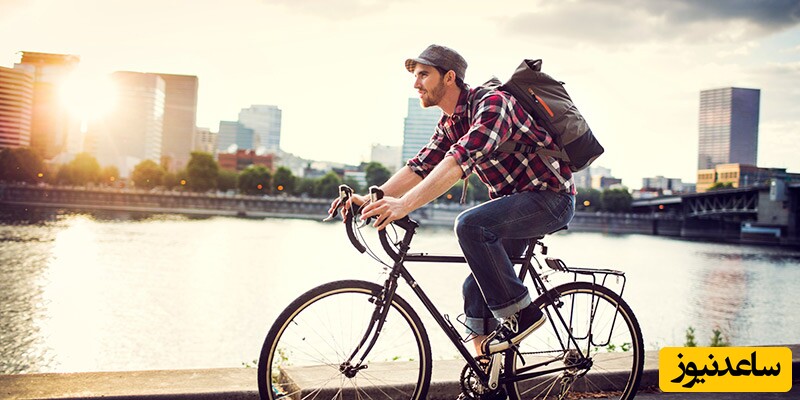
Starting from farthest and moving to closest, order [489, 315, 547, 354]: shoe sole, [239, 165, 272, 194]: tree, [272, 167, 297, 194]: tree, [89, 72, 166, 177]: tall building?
[89, 72, 166, 177]: tall building → [272, 167, 297, 194]: tree → [239, 165, 272, 194]: tree → [489, 315, 547, 354]: shoe sole

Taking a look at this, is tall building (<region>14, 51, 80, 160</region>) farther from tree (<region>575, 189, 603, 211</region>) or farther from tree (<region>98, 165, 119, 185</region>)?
tree (<region>575, 189, 603, 211</region>)

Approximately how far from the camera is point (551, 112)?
2.78 meters

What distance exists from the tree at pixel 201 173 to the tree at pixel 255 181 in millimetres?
4648

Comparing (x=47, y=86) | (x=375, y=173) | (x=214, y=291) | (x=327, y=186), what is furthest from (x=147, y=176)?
(x=214, y=291)

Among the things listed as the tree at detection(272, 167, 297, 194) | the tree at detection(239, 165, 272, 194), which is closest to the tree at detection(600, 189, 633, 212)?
the tree at detection(272, 167, 297, 194)

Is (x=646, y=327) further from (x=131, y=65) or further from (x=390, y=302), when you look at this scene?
(x=131, y=65)

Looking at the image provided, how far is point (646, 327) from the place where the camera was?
70.6ft

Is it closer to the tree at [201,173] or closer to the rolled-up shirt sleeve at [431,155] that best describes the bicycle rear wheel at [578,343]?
the rolled-up shirt sleeve at [431,155]

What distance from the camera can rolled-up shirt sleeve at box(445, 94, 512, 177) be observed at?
8.38ft

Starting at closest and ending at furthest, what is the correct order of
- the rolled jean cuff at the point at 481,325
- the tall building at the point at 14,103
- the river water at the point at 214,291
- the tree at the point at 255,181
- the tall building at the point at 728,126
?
the rolled jean cuff at the point at 481,325
the river water at the point at 214,291
the tall building at the point at 14,103
the tall building at the point at 728,126
the tree at the point at 255,181

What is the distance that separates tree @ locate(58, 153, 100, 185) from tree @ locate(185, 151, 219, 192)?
43.4ft

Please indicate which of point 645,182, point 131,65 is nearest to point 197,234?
point 131,65

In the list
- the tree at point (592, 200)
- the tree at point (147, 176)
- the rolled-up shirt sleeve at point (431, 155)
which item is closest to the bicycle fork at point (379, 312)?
the rolled-up shirt sleeve at point (431, 155)

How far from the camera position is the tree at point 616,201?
10612 cm
